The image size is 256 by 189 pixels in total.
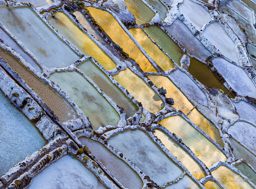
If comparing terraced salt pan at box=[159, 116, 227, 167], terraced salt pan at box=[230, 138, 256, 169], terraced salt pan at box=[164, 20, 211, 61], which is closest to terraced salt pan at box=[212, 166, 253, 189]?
terraced salt pan at box=[159, 116, 227, 167]

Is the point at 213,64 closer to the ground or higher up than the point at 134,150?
higher up

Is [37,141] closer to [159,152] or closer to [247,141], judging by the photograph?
[159,152]

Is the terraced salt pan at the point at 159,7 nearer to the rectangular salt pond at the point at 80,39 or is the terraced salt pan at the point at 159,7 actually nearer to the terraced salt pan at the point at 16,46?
the rectangular salt pond at the point at 80,39

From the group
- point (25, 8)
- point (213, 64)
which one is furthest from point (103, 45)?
point (213, 64)

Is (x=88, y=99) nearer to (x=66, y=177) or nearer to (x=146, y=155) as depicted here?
(x=146, y=155)

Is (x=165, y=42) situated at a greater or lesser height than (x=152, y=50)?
greater

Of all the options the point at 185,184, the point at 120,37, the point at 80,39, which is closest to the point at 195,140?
the point at 185,184
